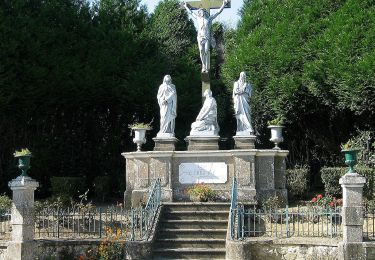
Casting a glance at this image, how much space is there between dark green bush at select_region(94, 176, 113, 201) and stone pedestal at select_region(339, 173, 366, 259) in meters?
11.0

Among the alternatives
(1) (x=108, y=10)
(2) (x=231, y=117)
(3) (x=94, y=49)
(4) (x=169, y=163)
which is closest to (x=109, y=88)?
(3) (x=94, y=49)

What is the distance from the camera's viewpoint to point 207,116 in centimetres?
1794

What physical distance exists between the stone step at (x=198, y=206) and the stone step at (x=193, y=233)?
3.69ft

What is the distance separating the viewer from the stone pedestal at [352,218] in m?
12.5

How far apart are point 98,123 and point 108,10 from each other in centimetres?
454

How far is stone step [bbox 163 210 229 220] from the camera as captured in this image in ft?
50.3

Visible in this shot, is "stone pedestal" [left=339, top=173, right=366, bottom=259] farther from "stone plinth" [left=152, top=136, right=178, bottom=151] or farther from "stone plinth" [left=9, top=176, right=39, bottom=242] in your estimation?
"stone plinth" [left=9, top=176, right=39, bottom=242]

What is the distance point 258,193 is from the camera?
17.1 metres

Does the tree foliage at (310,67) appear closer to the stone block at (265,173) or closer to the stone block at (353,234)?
the stone block at (265,173)

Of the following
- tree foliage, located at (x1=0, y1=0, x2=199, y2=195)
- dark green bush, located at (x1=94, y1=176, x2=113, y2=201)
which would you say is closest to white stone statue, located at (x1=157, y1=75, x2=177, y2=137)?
dark green bush, located at (x1=94, y1=176, x2=113, y2=201)

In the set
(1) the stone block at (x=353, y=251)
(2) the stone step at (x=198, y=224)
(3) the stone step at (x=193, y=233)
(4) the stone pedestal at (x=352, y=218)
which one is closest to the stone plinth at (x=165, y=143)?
(2) the stone step at (x=198, y=224)

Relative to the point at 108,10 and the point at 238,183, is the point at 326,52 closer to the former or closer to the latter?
the point at 238,183

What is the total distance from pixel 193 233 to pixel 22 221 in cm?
390

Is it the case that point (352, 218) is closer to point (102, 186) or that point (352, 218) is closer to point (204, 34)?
point (204, 34)
